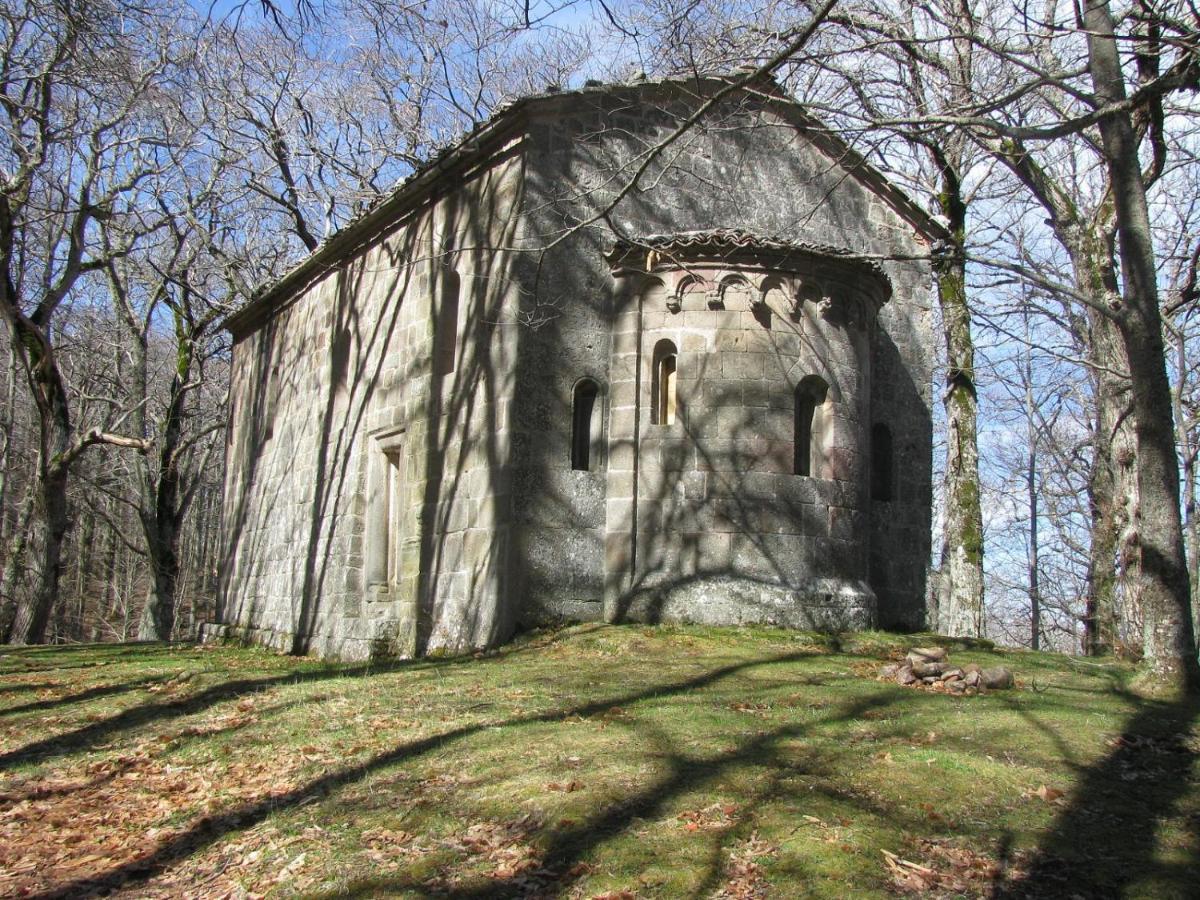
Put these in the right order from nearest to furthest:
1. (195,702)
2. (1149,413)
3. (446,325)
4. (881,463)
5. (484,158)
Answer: (1149,413)
(195,702)
(484,158)
(446,325)
(881,463)

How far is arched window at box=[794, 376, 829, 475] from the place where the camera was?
12.3 meters

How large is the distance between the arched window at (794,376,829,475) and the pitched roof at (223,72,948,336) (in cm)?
147

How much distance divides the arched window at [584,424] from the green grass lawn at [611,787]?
270 centimetres

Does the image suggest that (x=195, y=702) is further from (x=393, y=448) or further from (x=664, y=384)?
(x=664, y=384)

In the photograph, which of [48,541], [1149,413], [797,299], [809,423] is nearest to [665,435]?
[809,423]

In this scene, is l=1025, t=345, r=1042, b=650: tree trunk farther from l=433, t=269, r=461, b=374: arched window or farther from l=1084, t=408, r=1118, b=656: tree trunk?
l=433, t=269, r=461, b=374: arched window

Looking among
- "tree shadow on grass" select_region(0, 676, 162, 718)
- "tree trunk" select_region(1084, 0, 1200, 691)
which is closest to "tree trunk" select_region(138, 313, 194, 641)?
"tree shadow on grass" select_region(0, 676, 162, 718)

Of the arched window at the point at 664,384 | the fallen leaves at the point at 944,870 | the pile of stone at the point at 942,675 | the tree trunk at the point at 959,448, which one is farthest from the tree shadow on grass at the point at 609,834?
the tree trunk at the point at 959,448

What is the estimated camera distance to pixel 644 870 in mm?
5180

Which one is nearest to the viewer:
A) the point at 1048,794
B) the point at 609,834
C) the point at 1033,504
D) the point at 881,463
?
the point at 609,834

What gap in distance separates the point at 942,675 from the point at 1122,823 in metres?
3.26

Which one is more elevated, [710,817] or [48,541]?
[48,541]

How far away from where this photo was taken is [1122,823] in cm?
581

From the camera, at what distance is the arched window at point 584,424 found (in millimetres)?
12188
